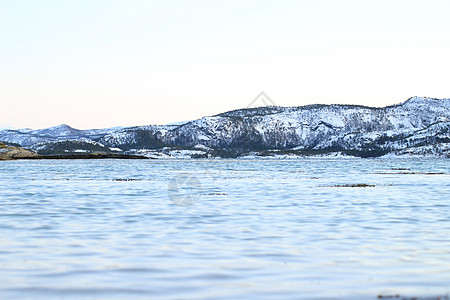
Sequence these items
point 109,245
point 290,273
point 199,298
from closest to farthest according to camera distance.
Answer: point 199,298, point 290,273, point 109,245

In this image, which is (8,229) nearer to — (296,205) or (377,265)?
(377,265)

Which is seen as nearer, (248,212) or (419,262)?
(419,262)

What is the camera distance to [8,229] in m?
24.9

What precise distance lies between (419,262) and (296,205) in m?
20.5

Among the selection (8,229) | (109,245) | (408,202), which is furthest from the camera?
(408,202)

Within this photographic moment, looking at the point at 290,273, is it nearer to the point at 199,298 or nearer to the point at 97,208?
the point at 199,298

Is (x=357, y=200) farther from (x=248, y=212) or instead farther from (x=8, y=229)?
(x=8, y=229)

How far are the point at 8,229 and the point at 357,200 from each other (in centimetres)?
2506

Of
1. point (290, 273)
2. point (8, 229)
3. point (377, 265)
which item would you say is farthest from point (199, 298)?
point (8, 229)

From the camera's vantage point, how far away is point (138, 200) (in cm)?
4122

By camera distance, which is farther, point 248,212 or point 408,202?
point 408,202

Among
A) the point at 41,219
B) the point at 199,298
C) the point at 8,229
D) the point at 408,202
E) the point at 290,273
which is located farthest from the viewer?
the point at 408,202

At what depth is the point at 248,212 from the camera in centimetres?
3278

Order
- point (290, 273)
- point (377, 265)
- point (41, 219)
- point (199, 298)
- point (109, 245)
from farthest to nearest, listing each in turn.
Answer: point (41, 219) → point (109, 245) → point (377, 265) → point (290, 273) → point (199, 298)
